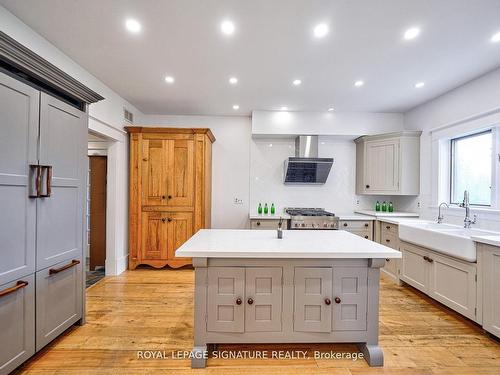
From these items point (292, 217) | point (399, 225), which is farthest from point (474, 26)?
point (292, 217)

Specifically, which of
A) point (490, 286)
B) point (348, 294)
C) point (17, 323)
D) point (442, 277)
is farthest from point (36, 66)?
point (442, 277)

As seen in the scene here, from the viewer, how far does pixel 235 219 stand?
4.31 metres

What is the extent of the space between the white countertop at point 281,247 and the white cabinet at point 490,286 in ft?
3.52

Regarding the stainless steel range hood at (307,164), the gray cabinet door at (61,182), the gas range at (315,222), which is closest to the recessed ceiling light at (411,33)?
the stainless steel range hood at (307,164)

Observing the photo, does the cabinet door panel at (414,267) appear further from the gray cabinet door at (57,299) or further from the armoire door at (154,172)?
the gray cabinet door at (57,299)

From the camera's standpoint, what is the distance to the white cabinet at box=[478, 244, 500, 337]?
190 cm

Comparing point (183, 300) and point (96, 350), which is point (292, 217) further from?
point (96, 350)

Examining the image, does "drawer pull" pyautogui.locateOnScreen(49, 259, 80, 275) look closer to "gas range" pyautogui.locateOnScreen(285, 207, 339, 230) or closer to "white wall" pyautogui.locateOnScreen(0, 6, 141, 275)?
"white wall" pyautogui.locateOnScreen(0, 6, 141, 275)

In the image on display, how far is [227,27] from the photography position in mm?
1940

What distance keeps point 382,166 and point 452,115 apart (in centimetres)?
110

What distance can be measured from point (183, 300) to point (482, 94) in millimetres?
4224

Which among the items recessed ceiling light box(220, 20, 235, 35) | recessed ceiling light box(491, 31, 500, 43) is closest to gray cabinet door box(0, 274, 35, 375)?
recessed ceiling light box(220, 20, 235, 35)

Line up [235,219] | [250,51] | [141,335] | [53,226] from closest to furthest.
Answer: [53,226], [141,335], [250,51], [235,219]

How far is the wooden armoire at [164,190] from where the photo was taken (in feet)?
11.7
